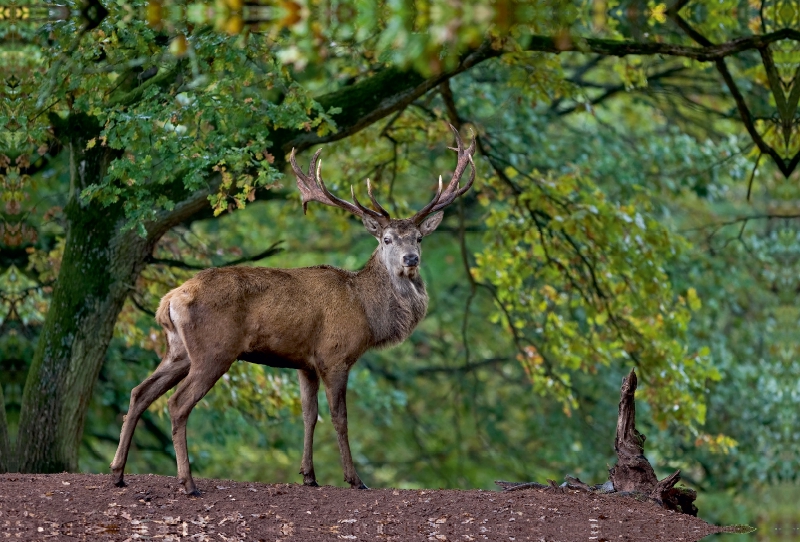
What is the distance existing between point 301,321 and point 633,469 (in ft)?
9.05

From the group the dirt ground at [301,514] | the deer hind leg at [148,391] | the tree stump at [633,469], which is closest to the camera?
the dirt ground at [301,514]

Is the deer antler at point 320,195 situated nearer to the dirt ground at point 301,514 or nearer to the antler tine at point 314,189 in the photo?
the antler tine at point 314,189

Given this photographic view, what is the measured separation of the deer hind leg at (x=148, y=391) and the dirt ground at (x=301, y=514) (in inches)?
7.7

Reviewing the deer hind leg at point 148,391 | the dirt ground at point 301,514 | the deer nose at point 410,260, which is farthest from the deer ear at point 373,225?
the dirt ground at point 301,514

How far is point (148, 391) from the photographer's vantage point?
25.3 ft

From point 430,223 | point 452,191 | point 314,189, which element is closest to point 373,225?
point 430,223

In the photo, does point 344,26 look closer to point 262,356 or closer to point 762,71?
point 262,356

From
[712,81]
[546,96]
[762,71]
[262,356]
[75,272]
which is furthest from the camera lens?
[712,81]

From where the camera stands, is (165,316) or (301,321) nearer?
(165,316)

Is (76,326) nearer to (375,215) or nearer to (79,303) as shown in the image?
(79,303)

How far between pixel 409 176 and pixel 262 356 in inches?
403

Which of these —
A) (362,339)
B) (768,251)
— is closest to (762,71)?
(768,251)

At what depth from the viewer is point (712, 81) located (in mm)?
16250

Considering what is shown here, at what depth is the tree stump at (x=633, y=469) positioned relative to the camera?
808 cm
